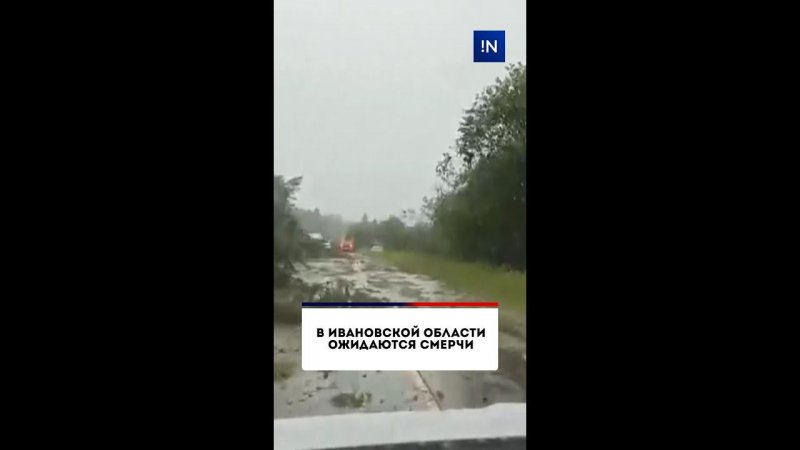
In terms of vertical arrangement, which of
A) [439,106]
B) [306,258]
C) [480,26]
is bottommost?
[306,258]

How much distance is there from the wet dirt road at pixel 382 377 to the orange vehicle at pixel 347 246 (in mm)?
40

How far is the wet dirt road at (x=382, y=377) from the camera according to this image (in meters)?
2.62

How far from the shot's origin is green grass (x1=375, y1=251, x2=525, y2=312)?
265cm

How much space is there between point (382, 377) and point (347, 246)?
547 millimetres

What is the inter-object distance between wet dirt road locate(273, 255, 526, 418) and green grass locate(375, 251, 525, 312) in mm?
34

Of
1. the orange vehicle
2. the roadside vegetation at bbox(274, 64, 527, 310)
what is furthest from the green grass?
the orange vehicle

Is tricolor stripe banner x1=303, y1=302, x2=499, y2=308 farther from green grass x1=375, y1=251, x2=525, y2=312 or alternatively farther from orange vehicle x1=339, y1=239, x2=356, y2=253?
orange vehicle x1=339, y1=239, x2=356, y2=253

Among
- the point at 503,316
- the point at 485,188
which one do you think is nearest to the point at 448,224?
the point at 485,188

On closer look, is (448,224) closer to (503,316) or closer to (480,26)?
(503,316)

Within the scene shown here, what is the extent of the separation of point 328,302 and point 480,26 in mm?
1284

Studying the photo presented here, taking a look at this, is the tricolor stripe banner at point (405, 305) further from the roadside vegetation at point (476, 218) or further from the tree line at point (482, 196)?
the tree line at point (482, 196)

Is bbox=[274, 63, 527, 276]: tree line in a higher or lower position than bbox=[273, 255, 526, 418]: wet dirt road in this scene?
higher

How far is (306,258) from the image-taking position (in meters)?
2.65

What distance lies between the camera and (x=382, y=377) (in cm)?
264
